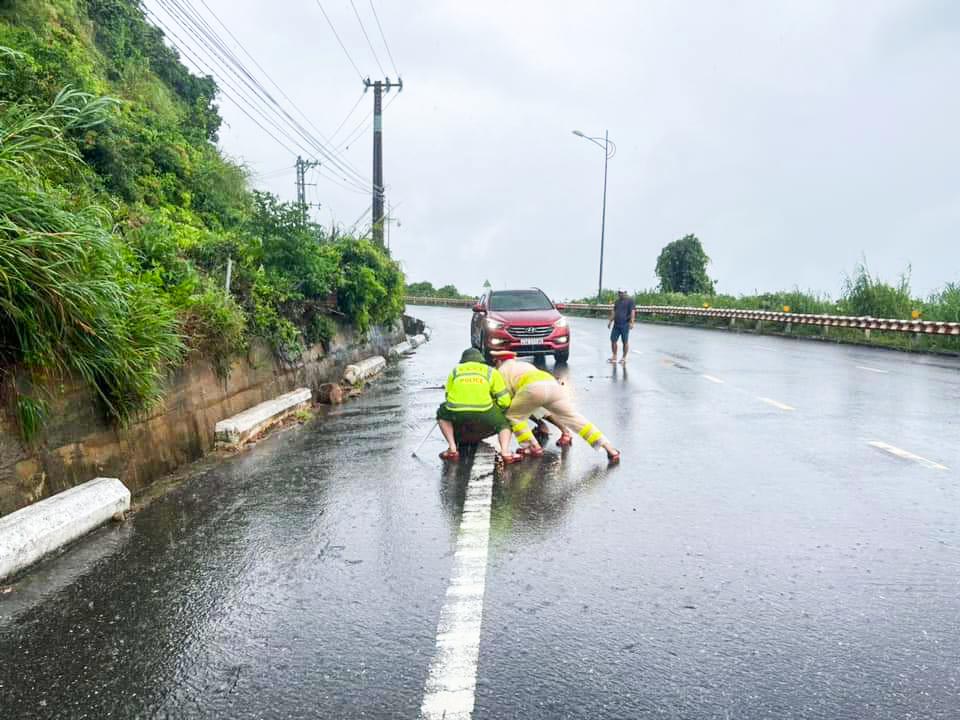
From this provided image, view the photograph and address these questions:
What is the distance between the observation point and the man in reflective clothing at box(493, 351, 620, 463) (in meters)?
7.62

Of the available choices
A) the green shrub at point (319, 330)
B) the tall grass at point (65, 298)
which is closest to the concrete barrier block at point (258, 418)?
the tall grass at point (65, 298)

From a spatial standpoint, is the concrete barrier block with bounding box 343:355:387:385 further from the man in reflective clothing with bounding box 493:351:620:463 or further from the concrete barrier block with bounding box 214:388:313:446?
the man in reflective clothing with bounding box 493:351:620:463

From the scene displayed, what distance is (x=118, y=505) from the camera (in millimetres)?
5633

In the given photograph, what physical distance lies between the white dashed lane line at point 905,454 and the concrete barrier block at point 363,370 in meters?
8.31

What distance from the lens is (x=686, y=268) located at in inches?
2462

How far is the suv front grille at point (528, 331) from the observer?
17.3 metres

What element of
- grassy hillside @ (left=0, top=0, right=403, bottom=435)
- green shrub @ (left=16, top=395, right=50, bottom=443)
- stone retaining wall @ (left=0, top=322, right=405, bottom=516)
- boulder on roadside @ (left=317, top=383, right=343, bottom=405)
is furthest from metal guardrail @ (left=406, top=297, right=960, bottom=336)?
green shrub @ (left=16, top=395, right=50, bottom=443)

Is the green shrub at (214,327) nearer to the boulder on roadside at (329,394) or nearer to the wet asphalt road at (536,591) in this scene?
the wet asphalt road at (536,591)

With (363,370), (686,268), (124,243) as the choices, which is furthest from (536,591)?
(686,268)

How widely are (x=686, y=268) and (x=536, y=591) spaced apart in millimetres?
61082

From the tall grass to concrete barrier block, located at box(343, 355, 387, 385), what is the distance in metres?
6.74

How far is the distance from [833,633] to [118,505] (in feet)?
15.2

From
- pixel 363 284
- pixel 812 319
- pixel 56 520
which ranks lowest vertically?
pixel 56 520

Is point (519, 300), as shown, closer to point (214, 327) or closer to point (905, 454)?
point (214, 327)
